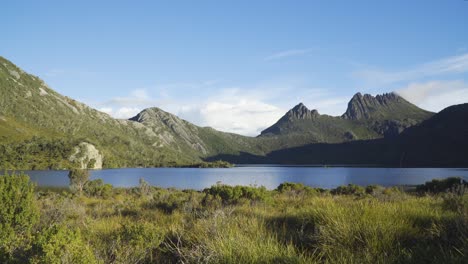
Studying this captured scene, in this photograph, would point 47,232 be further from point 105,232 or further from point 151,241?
point 105,232

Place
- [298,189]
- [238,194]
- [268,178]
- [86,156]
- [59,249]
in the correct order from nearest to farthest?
[59,249] → [238,194] → [298,189] → [268,178] → [86,156]

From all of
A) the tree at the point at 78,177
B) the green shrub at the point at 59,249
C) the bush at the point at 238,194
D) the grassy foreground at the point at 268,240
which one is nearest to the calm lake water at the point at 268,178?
the tree at the point at 78,177

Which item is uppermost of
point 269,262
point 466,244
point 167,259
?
point 466,244

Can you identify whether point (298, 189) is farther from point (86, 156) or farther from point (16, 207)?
point (86, 156)

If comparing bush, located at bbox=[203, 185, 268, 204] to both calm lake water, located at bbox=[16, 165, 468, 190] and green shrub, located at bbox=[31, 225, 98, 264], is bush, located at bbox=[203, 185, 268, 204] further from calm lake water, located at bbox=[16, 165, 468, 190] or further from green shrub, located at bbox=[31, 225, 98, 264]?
calm lake water, located at bbox=[16, 165, 468, 190]

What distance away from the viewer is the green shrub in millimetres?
4625

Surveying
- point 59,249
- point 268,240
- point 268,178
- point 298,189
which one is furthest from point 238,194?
point 268,178

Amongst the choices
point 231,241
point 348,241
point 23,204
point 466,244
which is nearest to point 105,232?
point 23,204

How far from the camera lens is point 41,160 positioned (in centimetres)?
15788

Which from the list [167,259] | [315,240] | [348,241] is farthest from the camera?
[167,259]

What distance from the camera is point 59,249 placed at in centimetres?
477

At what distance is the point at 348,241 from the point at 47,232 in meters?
4.61

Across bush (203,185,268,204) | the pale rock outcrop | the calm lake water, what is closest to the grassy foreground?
bush (203,185,268,204)

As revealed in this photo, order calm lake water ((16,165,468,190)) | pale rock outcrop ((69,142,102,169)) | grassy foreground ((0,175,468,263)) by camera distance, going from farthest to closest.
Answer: pale rock outcrop ((69,142,102,169)), calm lake water ((16,165,468,190)), grassy foreground ((0,175,468,263))
